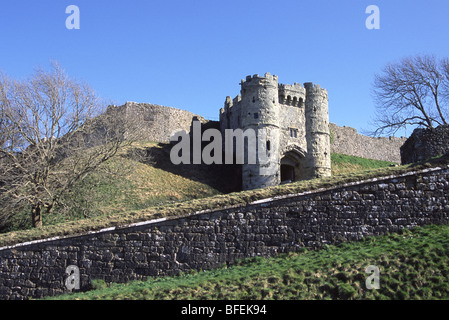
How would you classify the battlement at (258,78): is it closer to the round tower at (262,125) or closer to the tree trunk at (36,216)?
the round tower at (262,125)

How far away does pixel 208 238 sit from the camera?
46.8ft

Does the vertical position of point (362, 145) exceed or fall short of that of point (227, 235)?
it exceeds it

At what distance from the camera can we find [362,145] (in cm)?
5644

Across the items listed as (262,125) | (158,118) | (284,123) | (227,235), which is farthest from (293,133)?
(227,235)

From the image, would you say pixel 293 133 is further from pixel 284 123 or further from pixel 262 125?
pixel 262 125

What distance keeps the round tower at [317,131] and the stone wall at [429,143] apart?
16.3 m

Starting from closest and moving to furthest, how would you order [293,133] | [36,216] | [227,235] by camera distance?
1. [227,235]
2. [36,216]
3. [293,133]

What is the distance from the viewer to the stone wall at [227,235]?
14.1m

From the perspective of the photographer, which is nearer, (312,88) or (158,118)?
(312,88)

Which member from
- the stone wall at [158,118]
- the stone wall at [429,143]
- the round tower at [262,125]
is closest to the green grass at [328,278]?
the stone wall at [429,143]

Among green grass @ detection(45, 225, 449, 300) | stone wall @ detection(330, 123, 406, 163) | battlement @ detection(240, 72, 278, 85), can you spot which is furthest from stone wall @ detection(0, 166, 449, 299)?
stone wall @ detection(330, 123, 406, 163)

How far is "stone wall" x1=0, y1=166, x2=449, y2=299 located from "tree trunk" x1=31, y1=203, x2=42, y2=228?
8.38 m

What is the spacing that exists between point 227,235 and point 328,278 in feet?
14.2

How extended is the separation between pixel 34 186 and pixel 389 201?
55.4 feet
